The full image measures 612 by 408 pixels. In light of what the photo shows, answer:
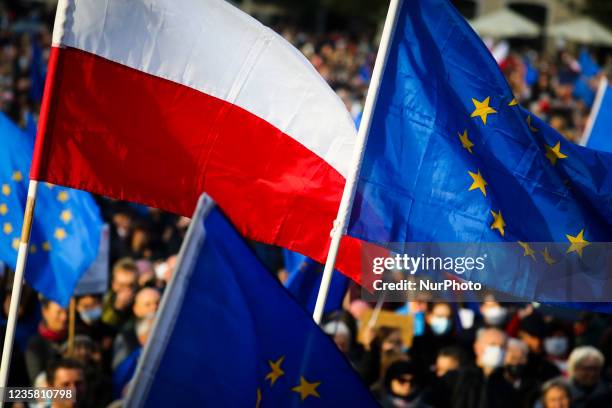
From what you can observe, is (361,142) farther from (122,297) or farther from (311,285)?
(122,297)

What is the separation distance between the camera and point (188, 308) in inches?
174

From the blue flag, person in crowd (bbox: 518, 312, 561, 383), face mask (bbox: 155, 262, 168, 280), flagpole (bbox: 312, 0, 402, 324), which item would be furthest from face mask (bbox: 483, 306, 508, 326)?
the blue flag

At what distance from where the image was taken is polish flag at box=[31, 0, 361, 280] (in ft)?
19.6

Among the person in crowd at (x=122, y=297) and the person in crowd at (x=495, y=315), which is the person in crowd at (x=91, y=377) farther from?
the person in crowd at (x=495, y=315)

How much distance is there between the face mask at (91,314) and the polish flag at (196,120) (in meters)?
2.88

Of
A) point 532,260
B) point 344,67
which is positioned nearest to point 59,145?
point 532,260

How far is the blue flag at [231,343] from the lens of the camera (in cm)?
438

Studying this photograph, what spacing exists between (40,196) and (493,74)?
3714 millimetres

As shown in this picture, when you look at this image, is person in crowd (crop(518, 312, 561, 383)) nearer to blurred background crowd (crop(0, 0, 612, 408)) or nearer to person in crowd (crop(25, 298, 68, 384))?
blurred background crowd (crop(0, 0, 612, 408))

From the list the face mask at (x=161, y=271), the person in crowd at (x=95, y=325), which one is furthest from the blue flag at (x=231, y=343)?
the face mask at (x=161, y=271)

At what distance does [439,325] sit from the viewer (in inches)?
379

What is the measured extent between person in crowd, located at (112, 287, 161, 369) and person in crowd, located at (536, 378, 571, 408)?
2.32m

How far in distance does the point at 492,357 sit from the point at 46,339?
2.63 meters

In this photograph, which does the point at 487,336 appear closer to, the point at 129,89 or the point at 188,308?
the point at 129,89
